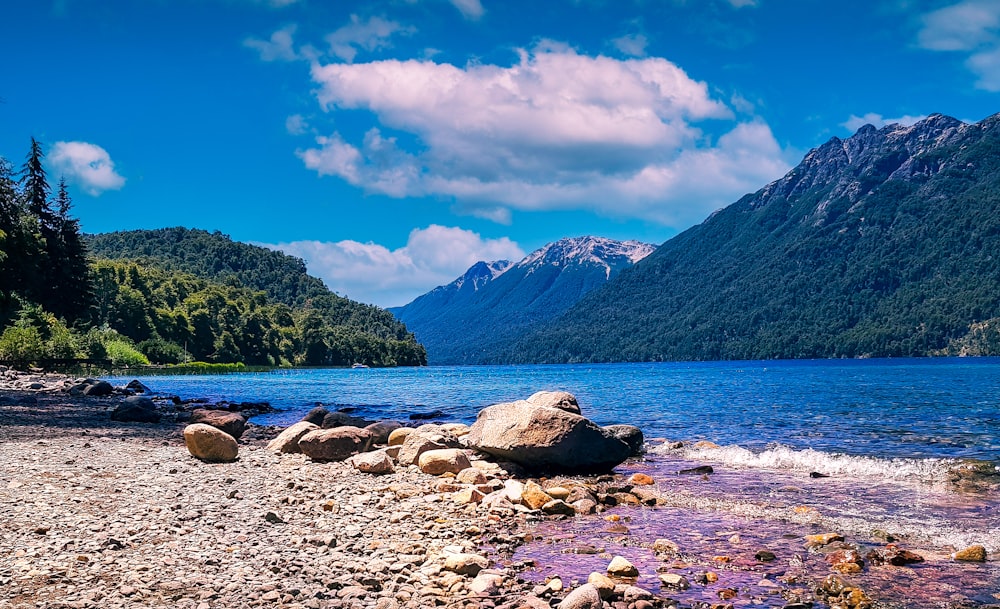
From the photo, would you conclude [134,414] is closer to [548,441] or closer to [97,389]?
[97,389]

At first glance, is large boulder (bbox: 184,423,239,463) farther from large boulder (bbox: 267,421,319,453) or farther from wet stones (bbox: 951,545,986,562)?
wet stones (bbox: 951,545,986,562)

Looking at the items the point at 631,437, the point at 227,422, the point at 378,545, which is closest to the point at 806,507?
the point at 631,437

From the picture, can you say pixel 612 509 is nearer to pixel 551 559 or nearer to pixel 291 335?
pixel 551 559

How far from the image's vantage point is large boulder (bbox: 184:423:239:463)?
17.2 meters

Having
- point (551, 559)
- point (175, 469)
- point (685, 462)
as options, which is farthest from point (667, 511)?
point (175, 469)

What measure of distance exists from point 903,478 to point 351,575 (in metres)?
14.7

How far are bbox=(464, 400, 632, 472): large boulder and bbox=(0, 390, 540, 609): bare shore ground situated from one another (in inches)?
96.3

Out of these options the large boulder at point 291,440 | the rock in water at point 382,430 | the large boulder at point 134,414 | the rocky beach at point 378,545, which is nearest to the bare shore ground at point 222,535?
the rocky beach at point 378,545

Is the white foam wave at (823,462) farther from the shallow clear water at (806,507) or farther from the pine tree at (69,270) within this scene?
the pine tree at (69,270)

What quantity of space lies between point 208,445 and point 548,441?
904cm

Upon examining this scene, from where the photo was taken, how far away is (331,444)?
1894 centimetres

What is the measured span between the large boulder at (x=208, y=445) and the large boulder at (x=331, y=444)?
2207 millimetres

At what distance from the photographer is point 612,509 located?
44.7 ft

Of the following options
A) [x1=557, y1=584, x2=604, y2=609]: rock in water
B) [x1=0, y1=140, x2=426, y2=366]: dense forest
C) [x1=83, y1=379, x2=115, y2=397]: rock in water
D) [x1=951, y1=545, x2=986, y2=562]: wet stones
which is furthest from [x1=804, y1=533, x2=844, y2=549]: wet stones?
[x1=0, y1=140, x2=426, y2=366]: dense forest
